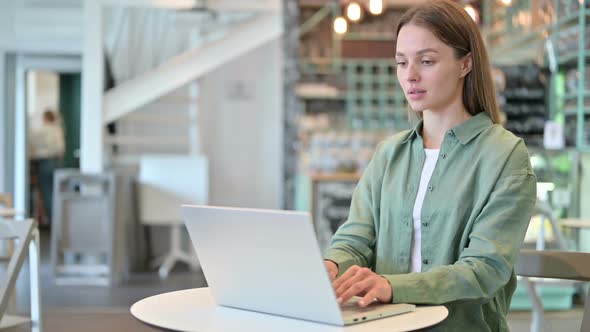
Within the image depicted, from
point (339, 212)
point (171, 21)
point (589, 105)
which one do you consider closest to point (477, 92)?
point (589, 105)

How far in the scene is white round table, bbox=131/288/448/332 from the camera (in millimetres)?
1542

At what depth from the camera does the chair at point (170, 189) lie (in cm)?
855

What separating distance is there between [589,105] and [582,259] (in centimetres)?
424

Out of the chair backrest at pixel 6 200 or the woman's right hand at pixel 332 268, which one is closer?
the woman's right hand at pixel 332 268

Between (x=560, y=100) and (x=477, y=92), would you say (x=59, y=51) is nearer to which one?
(x=560, y=100)

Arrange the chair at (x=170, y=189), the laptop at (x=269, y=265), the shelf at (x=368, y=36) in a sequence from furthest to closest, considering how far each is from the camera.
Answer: the shelf at (x=368, y=36), the chair at (x=170, y=189), the laptop at (x=269, y=265)

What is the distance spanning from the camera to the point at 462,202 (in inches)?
75.4

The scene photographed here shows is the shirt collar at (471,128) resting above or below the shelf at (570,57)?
below

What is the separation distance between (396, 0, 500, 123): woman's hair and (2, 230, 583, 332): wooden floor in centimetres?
253

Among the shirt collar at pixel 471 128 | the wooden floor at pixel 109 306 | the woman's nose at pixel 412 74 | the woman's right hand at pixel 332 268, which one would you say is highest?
the woman's nose at pixel 412 74

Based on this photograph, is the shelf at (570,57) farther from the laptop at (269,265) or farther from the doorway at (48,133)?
the doorway at (48,133)

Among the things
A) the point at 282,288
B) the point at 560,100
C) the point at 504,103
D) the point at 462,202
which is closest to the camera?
the point at 282,288

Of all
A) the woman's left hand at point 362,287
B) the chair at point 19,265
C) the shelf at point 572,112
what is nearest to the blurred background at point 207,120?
the shelf at point 572,112

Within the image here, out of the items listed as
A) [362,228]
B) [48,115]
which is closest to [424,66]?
[362,228]
